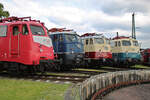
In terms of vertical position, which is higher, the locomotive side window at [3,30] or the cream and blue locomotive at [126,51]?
the locomotive side window at [3,30]

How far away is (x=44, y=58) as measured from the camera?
10.3 metres

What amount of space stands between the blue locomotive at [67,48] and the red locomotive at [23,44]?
271 cm

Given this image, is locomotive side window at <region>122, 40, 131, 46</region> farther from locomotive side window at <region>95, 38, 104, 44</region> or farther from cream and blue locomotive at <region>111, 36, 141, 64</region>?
locomotive side window at <region>95, 38, 104, 44</region>

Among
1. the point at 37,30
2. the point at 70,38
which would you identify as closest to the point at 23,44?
the point at 37,30

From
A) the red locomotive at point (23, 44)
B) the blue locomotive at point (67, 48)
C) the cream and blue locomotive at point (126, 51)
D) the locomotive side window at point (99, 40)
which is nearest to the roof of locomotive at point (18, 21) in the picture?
the red locomotive at point (23, 44)

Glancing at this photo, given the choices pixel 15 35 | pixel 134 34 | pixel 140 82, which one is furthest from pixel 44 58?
pixel 134 34

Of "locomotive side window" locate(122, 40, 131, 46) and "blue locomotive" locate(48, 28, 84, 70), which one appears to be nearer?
"blue locomotive" locate(48, 28, 84, 70)

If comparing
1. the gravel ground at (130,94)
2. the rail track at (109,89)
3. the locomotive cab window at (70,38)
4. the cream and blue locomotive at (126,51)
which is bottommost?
the gravel ground at (130,94)

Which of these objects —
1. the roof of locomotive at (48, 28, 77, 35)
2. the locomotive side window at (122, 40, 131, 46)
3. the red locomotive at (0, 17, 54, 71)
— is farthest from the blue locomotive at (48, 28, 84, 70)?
the locomotive side window at (122, 40, 131, 46)

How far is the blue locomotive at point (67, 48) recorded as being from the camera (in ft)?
44.4

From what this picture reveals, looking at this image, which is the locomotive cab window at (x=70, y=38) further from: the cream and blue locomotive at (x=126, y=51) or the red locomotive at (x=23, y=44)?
the cream and blue locomotive at (x=126, y=51)

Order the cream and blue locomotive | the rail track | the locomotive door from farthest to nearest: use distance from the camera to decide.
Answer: the cream and blue locomotive
the locomotive door
the rail track

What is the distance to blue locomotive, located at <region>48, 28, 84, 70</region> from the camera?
1355 cm

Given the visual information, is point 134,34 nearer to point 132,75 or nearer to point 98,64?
point 98,64
